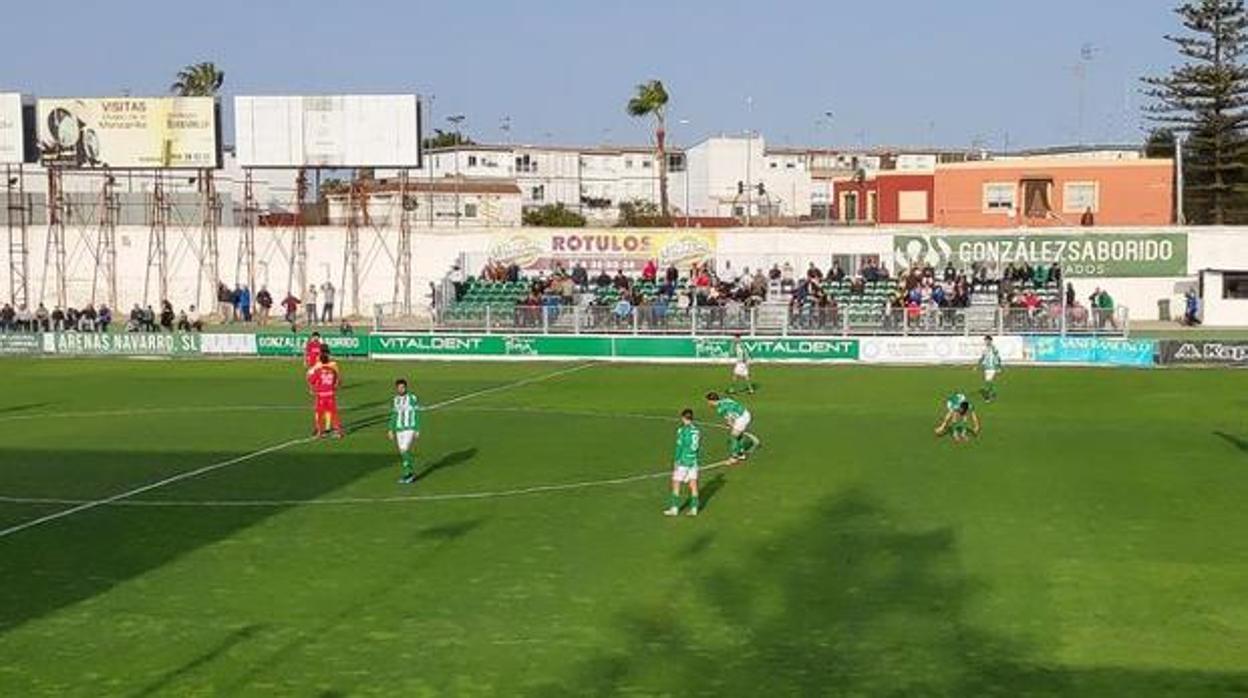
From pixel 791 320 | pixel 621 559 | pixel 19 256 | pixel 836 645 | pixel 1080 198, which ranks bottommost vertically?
pixel 836 645

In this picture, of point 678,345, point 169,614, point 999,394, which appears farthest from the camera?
point 678,345

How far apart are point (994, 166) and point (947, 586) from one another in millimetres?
60844

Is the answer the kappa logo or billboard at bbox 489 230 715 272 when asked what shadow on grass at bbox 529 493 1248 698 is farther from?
billboard at bbox 489 230 715 272

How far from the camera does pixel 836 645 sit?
15.3m

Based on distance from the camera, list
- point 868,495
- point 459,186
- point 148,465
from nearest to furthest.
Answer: point 868,495, point 148,465, point 459,186

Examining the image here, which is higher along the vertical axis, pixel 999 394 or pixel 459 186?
pixel 459 186

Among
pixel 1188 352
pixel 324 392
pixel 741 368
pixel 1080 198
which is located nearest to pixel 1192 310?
pixel 1188 352

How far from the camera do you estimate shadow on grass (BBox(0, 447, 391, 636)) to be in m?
18.4

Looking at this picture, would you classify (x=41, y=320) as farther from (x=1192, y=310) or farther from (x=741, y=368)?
(x=1192, y=310)

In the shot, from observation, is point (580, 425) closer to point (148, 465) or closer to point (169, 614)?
point (148, 465)

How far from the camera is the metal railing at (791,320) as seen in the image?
49.8 metres

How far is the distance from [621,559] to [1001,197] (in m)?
60.4

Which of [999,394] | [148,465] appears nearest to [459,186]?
[999,394]

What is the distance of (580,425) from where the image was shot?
3419cm
